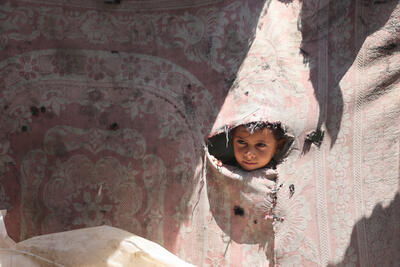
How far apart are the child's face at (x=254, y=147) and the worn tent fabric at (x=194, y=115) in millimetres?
110

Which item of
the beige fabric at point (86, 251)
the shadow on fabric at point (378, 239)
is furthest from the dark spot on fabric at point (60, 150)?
the shadow on fabric at point (378, 239)

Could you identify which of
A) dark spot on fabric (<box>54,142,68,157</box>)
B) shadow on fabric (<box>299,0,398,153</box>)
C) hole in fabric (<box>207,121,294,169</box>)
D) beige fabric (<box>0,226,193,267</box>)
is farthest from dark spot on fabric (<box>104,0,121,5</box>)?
beige fabric (<box>0,226,193,267</box>)

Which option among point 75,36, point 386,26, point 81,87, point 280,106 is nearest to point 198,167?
point 280,106

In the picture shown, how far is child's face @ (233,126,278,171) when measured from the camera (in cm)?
296

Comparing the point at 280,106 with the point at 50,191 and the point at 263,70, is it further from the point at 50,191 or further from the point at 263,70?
the point at 50,191

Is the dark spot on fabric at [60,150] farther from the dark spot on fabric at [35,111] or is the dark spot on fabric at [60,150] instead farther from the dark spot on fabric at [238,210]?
the dark spot on fabric at [238,210]

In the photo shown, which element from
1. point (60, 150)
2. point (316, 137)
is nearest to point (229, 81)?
point (316, 137)

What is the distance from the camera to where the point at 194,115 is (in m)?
3.17

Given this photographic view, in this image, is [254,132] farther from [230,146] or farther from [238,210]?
[238,210]

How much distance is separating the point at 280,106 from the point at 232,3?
83cm

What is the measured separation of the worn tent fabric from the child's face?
0.11 m

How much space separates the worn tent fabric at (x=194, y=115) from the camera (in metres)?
2.80

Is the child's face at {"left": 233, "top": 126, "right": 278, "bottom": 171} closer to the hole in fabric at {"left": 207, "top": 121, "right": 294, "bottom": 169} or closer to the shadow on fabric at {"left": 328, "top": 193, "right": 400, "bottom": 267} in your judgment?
the hole in fabric at {"left": 207, "top": 121, "right": 294, "bottom": 169}

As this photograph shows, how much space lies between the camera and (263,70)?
9.98 ft
